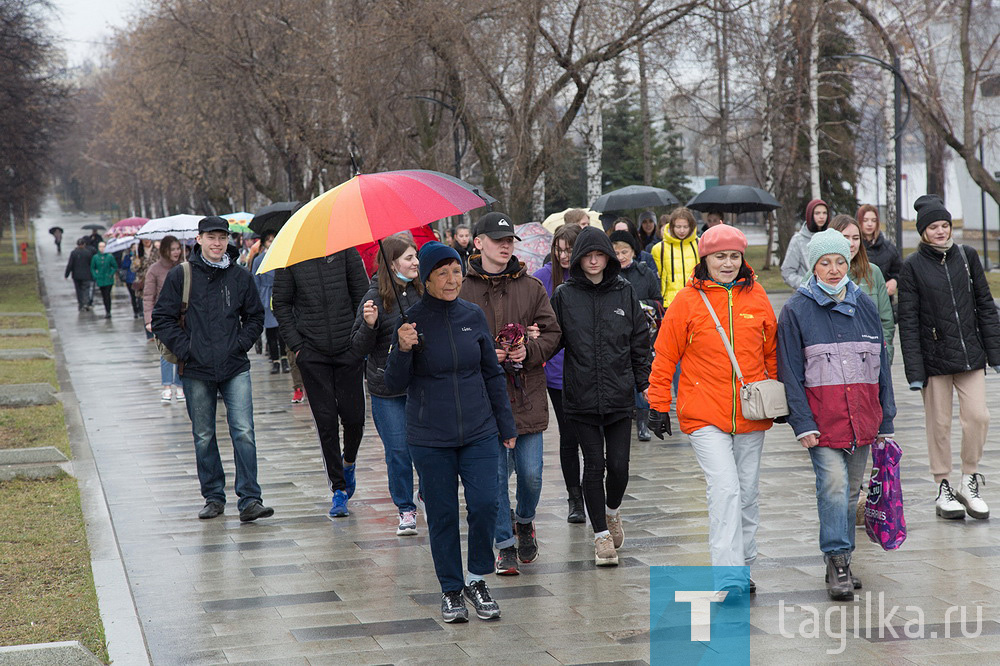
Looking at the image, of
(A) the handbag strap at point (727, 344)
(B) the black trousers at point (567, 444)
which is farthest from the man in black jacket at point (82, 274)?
(A) the handbag strap at point (727, 344)

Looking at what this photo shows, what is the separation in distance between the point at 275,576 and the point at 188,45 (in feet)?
96.8

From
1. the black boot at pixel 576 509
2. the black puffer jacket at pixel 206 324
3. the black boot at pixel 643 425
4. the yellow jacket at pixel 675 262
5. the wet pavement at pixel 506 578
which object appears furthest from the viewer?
the yellow jacket at pixel 675 262

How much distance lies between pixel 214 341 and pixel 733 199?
8622mm

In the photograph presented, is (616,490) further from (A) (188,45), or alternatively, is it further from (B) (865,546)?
(A) (188,45)

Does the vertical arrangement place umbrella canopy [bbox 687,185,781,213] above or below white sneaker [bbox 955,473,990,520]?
above

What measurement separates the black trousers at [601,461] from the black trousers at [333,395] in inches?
78.8

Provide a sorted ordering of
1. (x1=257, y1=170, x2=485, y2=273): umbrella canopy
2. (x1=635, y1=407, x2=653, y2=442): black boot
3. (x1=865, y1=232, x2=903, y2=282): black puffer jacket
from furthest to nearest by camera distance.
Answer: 1. (x1=635, y1=407, x2=653, y2=442): black boot
2. (x1=865, y1=232, x2=903, y2=282): black puffer jacket
3. (x1=257, y1=170, x2=485, y2=273): umbrella canopy

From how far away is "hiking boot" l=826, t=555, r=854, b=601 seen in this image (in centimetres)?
580

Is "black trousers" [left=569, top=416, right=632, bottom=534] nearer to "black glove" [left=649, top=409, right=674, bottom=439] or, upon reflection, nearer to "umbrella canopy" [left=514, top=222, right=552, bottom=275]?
"black glove" [left=649, top=409, right=674, bottom=439]

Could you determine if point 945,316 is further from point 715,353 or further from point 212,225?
point 212,225

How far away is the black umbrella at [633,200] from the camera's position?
54.6 feet

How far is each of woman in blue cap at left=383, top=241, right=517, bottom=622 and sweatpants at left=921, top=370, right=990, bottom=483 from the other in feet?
10.5

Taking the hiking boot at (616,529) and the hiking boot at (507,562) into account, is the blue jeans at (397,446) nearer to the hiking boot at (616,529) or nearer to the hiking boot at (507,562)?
the hiking boot at (507,562)

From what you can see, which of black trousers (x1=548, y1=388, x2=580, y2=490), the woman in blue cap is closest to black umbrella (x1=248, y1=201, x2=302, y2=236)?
black trousers (x1=548, y1=388, x2=580, y2=490)
